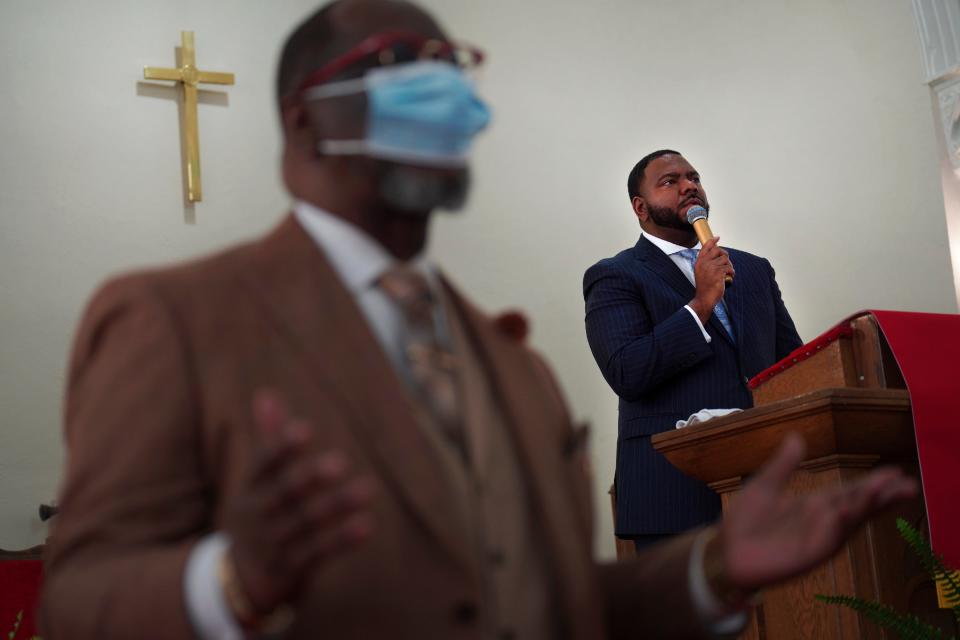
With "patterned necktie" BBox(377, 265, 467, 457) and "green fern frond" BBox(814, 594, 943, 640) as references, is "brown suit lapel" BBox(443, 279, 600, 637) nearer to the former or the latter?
"patterned necktie" BBox(377, 265, 467, 457)

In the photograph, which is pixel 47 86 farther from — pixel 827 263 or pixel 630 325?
pixel 827 263

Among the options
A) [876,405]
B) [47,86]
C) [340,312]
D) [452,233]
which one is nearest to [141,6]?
[47,86]

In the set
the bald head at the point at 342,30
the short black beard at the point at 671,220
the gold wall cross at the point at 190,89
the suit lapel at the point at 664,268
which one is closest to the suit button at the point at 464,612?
the bald head at the point at 342,30

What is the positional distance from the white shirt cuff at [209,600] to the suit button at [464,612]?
0.22 meters

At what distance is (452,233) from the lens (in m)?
6.79

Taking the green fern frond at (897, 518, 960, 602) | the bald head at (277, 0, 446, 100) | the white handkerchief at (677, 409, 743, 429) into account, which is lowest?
the green fern frond at (897, 518, 960, 602)

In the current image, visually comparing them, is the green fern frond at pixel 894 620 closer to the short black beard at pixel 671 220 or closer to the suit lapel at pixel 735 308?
the suit lapel at pixel 735 308

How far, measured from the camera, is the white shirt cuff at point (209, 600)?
110 cm

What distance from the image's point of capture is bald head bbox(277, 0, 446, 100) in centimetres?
142

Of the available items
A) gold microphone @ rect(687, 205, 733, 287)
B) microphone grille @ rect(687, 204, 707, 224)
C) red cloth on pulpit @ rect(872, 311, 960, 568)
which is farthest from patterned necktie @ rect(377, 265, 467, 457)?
microphone grille @ rect(687, 204, 707, 224)

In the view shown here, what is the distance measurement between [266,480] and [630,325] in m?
3.01

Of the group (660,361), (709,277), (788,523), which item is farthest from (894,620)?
(788,523)

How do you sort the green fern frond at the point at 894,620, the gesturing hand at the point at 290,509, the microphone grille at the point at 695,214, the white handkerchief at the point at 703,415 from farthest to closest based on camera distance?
the microphone grille at the point at 695,214 → the white handkerchief at the point at 703,415 → the green fern frond at the point at 894,620 → the gesturing hand at the point at 290,509

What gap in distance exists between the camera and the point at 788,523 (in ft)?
4.37
